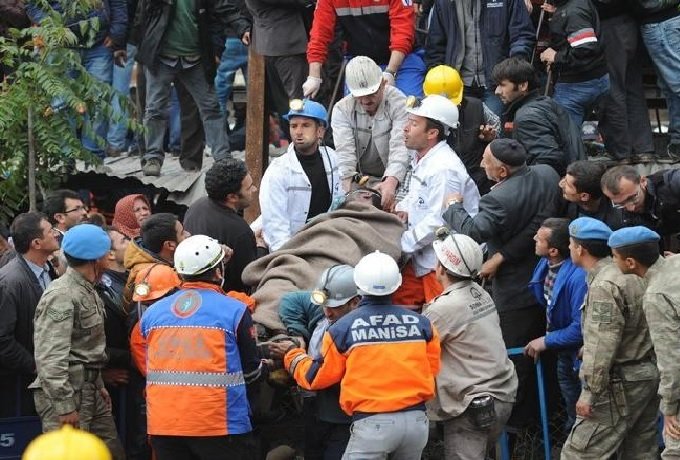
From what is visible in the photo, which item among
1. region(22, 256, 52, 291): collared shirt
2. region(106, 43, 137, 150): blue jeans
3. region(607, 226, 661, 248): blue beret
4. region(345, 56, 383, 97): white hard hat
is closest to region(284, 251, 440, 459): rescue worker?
region(607, 226, 661, 248): blue beret

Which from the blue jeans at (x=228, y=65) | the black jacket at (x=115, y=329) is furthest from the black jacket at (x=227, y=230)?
the blue jeans at (x=228, y=65)

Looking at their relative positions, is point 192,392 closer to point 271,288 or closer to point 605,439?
point 271,288

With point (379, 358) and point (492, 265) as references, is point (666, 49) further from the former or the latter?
point (379, 358)

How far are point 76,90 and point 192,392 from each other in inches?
178

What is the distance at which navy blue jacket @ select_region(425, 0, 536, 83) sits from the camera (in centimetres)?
1117

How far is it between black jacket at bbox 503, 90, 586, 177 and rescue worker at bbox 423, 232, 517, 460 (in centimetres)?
220

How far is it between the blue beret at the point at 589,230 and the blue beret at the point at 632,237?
0.45 metres

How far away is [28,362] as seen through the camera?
8242 millimetres

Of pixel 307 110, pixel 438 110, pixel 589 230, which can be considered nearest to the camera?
pixel 589 230

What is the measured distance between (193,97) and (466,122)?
10.7ft

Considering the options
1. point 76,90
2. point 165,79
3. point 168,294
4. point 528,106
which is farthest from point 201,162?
point 168,294

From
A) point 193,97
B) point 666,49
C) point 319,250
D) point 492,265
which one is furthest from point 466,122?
point 193,97

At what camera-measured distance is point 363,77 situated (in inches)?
396

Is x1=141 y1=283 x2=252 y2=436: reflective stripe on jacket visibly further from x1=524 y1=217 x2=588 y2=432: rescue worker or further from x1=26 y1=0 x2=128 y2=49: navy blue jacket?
x1=26 y1=0 x2=128 y2=49: navy blue jacket
